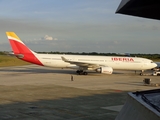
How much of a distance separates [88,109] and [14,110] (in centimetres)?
394

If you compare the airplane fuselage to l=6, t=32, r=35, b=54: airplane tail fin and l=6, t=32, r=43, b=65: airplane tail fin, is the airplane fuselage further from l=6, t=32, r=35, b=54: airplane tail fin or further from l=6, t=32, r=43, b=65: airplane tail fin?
l=6, t=32, r=35, b=54: airplane tail fin

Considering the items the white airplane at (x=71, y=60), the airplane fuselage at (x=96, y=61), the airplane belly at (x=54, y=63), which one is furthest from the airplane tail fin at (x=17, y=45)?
the airplane belly at (x=54, y=63)

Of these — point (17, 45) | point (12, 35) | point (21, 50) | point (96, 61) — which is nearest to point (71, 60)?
point (96, 61)

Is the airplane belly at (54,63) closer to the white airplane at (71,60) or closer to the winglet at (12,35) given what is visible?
the white airplane at (71,60)

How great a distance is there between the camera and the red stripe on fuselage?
43312 millimetres

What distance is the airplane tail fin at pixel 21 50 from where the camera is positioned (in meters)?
43.3

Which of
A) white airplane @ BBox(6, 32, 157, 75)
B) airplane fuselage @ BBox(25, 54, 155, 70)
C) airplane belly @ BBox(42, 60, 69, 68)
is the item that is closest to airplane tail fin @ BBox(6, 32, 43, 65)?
white airplane @ BBox(6, 32, 157, 75)

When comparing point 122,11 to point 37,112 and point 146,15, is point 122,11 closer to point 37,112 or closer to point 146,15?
point 146,15

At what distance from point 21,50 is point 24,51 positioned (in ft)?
1.71

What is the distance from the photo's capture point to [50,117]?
13.1m

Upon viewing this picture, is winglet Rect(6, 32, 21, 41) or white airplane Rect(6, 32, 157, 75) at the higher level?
winglet Rect(6, 32, 21, 41)

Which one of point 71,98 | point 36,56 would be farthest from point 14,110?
point 36,56

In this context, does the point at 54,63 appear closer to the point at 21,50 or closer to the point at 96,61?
the point at 21,50

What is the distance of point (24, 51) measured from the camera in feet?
143
